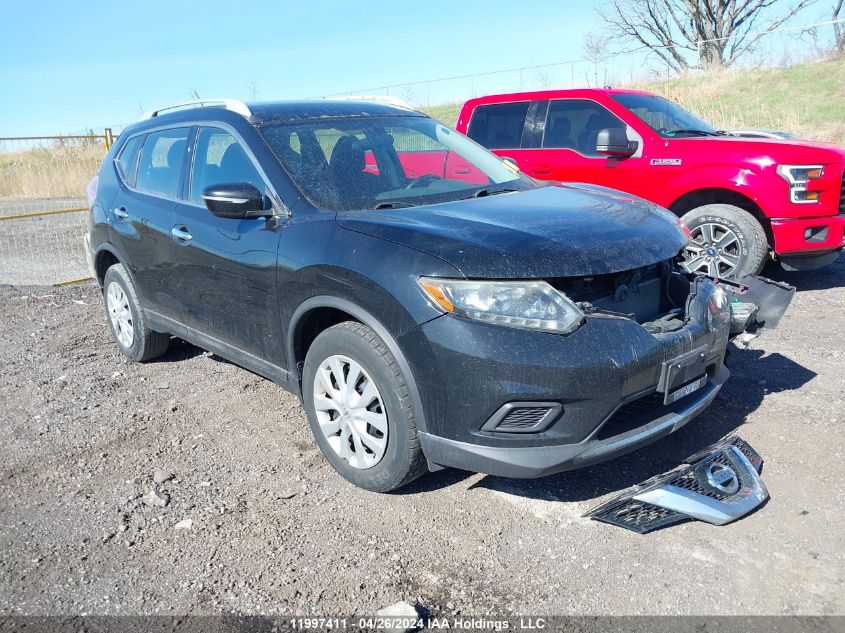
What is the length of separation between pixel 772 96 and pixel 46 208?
21.3 meters

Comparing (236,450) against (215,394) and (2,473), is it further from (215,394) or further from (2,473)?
(2,473)

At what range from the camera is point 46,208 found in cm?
1673

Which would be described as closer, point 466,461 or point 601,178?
point 466,461

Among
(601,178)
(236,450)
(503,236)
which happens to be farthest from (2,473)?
(601,178)

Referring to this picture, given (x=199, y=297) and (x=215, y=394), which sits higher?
(x=199, y=297)

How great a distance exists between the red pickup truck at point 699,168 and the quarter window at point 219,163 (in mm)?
3788

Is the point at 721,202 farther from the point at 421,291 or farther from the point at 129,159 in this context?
the point at 129,159

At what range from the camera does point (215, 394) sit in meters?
4.72

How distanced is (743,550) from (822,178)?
4.69 m

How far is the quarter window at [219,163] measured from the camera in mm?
3771

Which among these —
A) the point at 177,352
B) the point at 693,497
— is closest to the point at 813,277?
the point at 693,497

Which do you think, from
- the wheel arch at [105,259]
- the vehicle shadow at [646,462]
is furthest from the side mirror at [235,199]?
the wheel arch at [105,259]

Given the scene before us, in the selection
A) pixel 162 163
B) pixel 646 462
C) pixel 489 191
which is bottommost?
pixel 646 462

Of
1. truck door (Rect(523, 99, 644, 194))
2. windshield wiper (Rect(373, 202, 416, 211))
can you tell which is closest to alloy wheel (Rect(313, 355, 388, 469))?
windshield wiper (Rect(373, 202, 416, 211))
